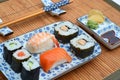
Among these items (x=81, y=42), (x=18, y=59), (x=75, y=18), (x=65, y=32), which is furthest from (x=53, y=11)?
(x=18, y=59)

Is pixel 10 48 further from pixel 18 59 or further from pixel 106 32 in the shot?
pixel 106 32

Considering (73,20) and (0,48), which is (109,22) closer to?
(73,20)

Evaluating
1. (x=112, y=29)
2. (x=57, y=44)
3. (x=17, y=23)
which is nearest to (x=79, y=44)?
(x=57, y=44)

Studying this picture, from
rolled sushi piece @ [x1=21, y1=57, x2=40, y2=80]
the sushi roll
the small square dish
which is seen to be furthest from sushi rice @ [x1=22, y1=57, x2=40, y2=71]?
the small square dish

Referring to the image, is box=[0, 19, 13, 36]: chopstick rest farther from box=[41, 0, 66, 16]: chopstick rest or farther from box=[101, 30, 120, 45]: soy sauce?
box=[101, 30, 120, 45]: soy sauce

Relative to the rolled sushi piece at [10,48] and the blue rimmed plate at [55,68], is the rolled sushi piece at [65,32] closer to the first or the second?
the blue rimmed plate at [55,68]
